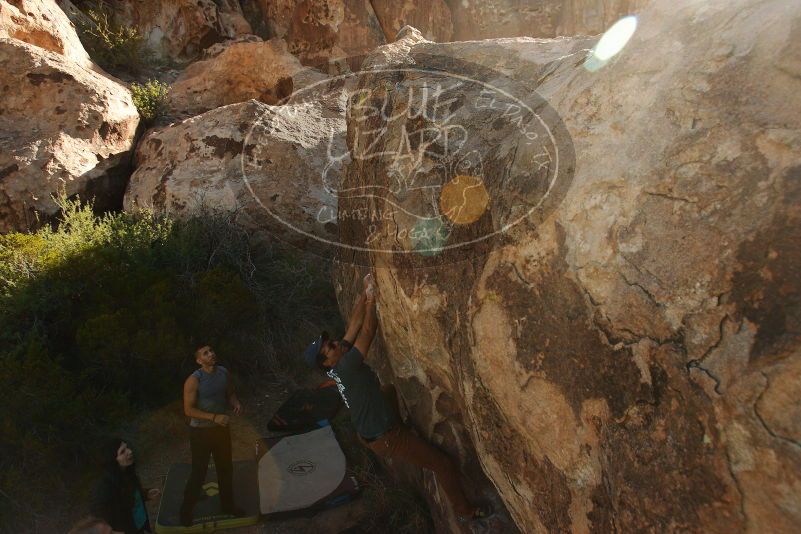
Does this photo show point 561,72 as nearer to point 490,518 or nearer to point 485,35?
point 490,518

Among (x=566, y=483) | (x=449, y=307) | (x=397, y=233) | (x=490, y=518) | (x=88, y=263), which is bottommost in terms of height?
(x=490, y=518)

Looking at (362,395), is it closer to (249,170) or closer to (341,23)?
(249,170)

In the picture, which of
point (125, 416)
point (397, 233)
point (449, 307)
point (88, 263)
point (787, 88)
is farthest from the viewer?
point (88, 263)

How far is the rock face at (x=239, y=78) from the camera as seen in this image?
313 inches

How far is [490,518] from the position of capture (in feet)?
9.14

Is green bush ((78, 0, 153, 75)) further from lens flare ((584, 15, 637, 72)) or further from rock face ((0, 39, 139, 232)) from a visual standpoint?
lens flare ((584, 15, 637, 72))

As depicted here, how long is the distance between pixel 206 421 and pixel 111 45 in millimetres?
8080

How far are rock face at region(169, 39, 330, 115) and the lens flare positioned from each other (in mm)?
6785

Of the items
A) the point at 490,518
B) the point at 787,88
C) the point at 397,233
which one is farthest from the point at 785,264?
the point at 490,518

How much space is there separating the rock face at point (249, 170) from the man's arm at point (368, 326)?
9.50ft

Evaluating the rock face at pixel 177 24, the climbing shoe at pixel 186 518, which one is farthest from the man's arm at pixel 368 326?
the rock face at pixel 177 24

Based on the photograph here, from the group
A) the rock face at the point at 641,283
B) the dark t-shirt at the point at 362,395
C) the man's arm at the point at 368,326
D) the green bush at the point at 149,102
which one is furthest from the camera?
the green bush at the point at 149,102

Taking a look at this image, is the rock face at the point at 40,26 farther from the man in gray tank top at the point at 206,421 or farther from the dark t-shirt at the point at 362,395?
the dark t-shirt at the point at 362,395

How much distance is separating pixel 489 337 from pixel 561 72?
1147mm
